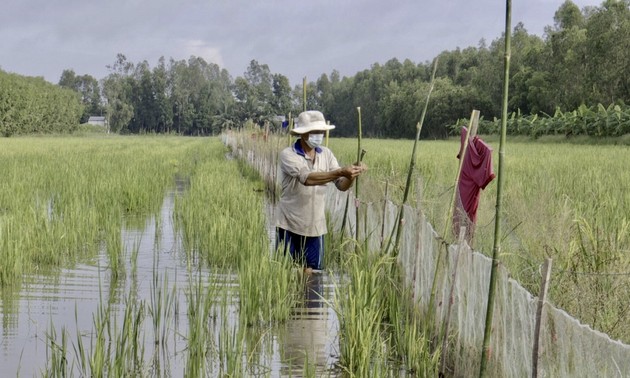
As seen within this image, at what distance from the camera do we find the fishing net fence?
2.30 metres

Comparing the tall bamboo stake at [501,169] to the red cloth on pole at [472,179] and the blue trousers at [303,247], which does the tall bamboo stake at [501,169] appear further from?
the blue trousers at [303,247]

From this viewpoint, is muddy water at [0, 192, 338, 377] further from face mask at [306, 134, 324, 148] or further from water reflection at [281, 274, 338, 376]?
face mask at [306, 134, 324, 148]

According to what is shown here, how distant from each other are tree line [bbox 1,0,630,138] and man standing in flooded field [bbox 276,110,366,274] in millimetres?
1953

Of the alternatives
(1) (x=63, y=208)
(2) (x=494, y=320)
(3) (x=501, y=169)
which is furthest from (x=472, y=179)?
(1) (x=63, y=208)

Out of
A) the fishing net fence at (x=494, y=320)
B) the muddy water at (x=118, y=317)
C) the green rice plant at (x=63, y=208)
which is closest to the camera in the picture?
the fishing net fence at (x=494, y=320)

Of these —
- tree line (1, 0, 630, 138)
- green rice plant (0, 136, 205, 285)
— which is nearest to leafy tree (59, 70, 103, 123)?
tree line (1, 0, 630, 138)

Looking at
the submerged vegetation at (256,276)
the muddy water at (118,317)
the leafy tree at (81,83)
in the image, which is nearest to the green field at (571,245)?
the submerged vegetation at (256,276)

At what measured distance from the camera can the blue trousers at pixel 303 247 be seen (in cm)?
501

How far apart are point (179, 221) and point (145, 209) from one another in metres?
1.48

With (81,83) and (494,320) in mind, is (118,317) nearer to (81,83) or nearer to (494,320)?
(494,320)

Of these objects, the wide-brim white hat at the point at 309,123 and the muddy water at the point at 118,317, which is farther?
the wide-brim white hat at the point at 309,123

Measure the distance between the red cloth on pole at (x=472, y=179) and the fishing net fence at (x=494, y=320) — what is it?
240 mm

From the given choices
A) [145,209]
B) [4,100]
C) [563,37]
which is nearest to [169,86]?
[4,100]

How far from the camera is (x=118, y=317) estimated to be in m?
4.47
